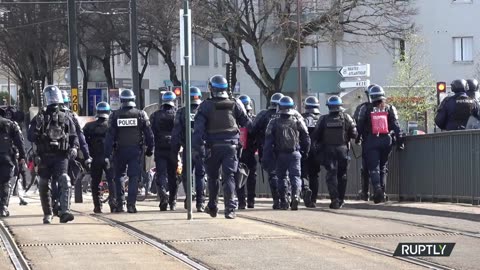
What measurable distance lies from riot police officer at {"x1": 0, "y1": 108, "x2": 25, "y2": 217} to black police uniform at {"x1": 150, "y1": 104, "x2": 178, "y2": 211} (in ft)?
6.85

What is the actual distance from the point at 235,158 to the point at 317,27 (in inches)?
1160

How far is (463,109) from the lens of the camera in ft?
58.8

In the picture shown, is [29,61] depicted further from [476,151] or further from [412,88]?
[476,151]

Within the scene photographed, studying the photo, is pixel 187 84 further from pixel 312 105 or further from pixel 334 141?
pixel 312 105

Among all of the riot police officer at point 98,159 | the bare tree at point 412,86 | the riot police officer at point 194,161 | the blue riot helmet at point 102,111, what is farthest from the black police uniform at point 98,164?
the bare tree at point 412,86

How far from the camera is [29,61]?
190 feet

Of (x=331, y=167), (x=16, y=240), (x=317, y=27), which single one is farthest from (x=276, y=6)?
(x=16, y=240)

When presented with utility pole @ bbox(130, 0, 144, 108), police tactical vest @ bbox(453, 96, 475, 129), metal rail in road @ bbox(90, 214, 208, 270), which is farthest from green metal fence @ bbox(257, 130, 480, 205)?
utility pole @ bbox(130, 0, 144, 108)

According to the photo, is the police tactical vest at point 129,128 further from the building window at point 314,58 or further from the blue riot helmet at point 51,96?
the building window at point 314,58

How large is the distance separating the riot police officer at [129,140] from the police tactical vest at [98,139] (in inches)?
22.7

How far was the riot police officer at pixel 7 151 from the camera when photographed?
1700 centimetres

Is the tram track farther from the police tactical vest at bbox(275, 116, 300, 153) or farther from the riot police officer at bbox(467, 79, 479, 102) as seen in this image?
the riot police officer at bbox(467, 79, 479, 102)

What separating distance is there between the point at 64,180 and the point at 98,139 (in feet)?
10.0

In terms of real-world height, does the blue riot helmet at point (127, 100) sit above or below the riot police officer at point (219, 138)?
above
